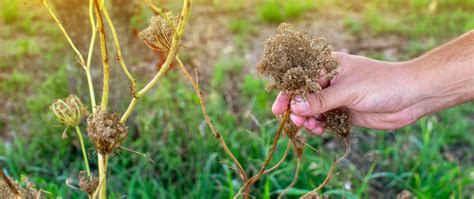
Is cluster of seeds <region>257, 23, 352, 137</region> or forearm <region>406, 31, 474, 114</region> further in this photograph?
forearm <region>406, 31, 474, 114</region>

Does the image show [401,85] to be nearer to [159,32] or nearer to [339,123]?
[339,123]

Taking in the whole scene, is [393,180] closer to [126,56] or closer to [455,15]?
[126,56]

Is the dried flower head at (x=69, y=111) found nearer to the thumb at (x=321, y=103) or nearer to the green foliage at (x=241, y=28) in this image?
the thumb at (x=321, y=103)

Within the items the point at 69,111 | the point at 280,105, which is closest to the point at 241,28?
the point at 280,105

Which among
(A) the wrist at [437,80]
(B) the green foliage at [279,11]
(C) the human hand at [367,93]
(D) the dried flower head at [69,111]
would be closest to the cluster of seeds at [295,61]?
(C) the human hand at [367,93]

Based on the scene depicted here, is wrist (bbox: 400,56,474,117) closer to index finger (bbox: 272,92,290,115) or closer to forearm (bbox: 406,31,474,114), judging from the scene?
forearm (bbox: 406,31,474,114)

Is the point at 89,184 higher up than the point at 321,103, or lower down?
lower down

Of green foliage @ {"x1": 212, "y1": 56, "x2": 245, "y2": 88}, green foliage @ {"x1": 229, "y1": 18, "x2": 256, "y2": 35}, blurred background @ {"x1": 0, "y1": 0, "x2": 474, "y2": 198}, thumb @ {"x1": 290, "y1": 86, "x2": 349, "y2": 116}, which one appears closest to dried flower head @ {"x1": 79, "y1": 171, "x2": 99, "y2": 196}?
thumb @ {"x1": 290, "y1": 86, "x2": 349, "y2": 116}
